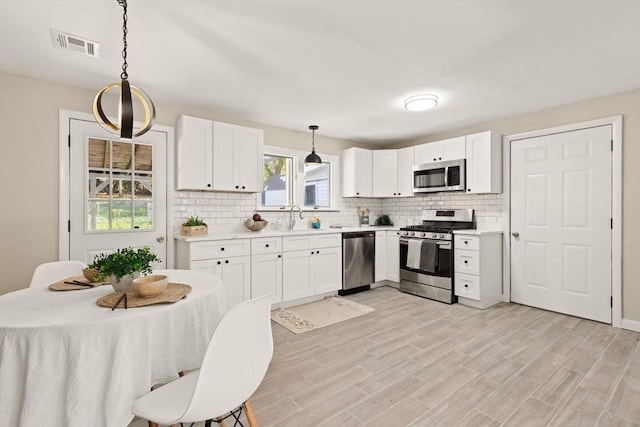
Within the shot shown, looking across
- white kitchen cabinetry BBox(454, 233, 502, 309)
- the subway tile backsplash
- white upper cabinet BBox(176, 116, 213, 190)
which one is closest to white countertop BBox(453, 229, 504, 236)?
white kitchen cabinetry BBox(454, 233, 502, 309)

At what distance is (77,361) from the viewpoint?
49.5 inches

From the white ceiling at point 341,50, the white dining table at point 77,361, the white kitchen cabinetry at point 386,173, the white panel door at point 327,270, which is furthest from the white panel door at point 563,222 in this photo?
the white dining table at point 77,361

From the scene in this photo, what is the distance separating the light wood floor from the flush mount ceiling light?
2.42 meters

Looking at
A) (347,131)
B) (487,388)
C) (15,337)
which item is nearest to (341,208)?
(347,131)

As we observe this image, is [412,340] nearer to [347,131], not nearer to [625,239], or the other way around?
[625,239]

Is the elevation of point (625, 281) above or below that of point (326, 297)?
above

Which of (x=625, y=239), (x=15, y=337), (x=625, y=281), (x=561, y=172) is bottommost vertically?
(x=625, y=281)

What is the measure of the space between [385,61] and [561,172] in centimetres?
273

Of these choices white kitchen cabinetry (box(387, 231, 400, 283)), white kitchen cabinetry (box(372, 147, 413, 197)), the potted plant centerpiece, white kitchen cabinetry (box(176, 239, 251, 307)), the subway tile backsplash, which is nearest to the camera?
the potted plant centerpiece

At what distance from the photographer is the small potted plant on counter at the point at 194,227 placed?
11.9 ft

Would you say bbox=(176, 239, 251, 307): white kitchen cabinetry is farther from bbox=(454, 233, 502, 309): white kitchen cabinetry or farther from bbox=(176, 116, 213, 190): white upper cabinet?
bbox=(454, 233, 502, 309): white kitchen cabinetry

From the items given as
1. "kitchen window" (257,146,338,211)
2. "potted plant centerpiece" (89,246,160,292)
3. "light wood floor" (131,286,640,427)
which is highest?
"kitchen window" (257,146,338,211)

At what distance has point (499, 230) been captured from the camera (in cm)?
427

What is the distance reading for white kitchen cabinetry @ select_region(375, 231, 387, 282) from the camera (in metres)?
4.97
